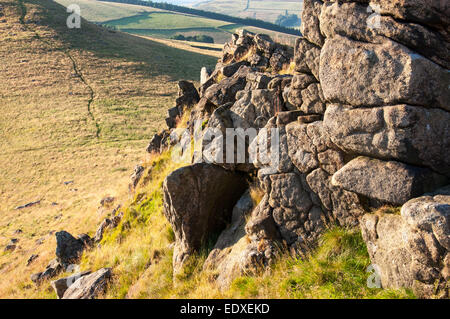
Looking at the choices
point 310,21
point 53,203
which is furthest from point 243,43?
point 53,203

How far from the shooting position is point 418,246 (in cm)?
586

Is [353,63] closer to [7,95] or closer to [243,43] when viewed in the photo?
[243,43]

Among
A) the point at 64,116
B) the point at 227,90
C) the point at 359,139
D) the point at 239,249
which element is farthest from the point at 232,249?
the point at 64,116

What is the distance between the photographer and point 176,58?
300 ft

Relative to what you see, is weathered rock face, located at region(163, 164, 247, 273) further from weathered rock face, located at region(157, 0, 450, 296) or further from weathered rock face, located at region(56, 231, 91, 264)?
weathered rock face, located at region(56, 231, 91, 264)

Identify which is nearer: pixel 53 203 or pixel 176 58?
pixel 53 203

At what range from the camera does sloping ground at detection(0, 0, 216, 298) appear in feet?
78.5

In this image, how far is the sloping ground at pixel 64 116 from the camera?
78.5ft

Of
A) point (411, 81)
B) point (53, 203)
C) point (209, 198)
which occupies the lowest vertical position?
point (53, 203)

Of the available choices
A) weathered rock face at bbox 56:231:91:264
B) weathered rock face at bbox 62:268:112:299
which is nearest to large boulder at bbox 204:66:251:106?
weathered rock face at bbox 62:268:112:299

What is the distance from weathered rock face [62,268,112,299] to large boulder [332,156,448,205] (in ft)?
24.4

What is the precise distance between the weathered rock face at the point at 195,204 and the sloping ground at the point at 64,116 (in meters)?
6.19

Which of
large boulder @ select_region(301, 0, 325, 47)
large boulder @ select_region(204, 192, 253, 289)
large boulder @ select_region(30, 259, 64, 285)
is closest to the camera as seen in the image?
large boulder @ select_region(301, 0, 325, 47)
